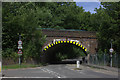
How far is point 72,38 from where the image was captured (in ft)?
123

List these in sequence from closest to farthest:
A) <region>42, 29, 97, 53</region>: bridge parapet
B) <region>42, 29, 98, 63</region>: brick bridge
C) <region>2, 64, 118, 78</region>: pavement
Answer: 1. <region>2, 64, 118, 78</region>: pavement
2. <region>42, 29, 98, 63</region>: brick bridge
3. <region>42, 29, 97, 53</region>: bridge parapet

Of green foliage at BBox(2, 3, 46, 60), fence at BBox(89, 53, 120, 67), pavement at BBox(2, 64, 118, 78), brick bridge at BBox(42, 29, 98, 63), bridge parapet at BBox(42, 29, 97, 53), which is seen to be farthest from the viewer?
bridge parapet at BBox(42, 29, 97, 53)

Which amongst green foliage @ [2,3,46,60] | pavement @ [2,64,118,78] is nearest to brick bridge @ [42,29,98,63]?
green foliage @ [2,3,46,60]

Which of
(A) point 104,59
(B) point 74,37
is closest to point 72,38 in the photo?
(B) point 74,37

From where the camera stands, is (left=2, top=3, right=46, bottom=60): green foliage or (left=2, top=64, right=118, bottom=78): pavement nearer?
(left=2, top=64, right=118, bottom=78): pavement

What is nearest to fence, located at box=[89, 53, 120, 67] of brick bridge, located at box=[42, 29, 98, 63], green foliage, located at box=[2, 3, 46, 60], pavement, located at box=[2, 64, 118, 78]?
brick bridge, located at box=[42, 29, 98, 63]

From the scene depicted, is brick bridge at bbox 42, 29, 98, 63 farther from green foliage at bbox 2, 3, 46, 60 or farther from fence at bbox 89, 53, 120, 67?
fence at bbox 89, 53, 120, 67

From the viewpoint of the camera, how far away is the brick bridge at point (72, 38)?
120 ft

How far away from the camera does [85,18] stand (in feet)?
177

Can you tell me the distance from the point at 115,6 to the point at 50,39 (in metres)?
11.8

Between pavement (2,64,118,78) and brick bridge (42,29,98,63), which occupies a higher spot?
brick bridge (42,29,98,63)

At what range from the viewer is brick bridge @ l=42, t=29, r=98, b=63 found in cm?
3650

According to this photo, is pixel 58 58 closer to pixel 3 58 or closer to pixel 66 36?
pixel 66 36

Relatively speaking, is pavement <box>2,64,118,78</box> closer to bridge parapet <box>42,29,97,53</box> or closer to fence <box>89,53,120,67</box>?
fence <box>89,53,120,67</box>
